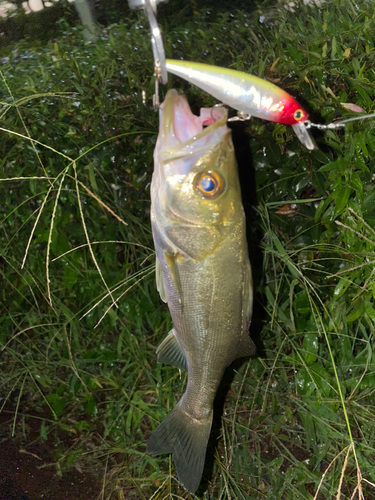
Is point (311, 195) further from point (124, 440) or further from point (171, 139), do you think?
point (124, 440)

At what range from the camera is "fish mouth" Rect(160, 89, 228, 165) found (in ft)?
3.41

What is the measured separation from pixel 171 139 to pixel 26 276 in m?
1.95

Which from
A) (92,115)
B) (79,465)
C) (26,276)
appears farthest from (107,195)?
(79,465)

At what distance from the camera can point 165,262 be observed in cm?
122

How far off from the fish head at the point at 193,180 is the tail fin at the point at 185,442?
2.40 ft

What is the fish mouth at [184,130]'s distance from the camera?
1.04 metres

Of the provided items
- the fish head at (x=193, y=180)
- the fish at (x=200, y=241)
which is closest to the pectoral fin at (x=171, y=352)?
the fish at (x=200, y=241)

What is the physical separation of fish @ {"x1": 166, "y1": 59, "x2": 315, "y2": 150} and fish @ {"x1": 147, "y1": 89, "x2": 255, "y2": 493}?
0.30 ft

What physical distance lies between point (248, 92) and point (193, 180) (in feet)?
0.95

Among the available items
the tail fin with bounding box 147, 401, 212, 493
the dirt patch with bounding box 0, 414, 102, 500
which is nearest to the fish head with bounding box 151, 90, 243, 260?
the tail fin with bounding box 147, 401, 212, 493

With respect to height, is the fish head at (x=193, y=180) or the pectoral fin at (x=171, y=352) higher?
the fish head at (x=193, y=180)

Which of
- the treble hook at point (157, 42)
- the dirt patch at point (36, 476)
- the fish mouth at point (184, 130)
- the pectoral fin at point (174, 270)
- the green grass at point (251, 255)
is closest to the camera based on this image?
the treble hook at point (157, 42)

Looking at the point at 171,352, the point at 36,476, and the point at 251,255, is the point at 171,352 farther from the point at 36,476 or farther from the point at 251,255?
the point at 36,476

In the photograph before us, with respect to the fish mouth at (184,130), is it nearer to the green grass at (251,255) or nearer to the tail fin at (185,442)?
the green grass at (251,255)
